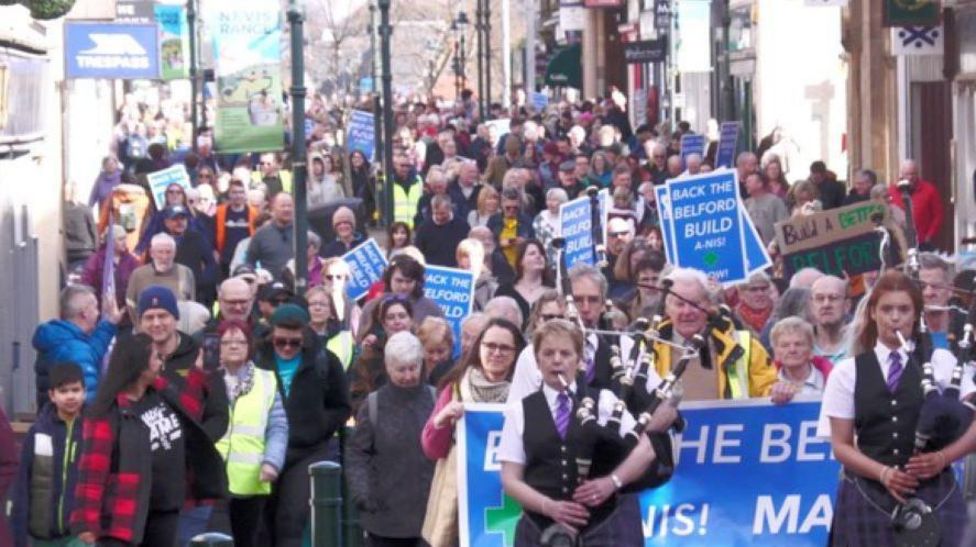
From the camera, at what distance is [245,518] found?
42.7ft

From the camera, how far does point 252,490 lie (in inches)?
506

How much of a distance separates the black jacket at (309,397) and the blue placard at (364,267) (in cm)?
647

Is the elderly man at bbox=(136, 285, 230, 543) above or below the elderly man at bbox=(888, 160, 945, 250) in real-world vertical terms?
below

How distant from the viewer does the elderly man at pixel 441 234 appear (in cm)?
2298

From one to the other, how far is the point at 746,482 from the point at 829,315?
1.76 metres

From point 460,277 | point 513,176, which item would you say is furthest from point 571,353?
point 513,176

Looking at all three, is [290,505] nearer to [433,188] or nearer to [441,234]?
[441,234]

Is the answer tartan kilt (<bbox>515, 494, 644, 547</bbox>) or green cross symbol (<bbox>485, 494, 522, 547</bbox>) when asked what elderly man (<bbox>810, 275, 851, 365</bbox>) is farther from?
tartan kilt (<bbox>515, 494, 644, 547</bbox>)

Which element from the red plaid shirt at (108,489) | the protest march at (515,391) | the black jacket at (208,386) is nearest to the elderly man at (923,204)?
the protest march at (515,391)

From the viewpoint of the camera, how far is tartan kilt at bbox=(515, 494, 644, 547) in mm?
9695

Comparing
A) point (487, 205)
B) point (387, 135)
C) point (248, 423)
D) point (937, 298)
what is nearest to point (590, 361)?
point (937, 298)

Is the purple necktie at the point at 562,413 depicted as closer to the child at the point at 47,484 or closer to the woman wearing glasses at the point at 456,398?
the woman wearing glasses at the point at 456,398

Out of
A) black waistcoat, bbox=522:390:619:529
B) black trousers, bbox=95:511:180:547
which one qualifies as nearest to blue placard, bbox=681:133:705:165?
black trousers, bbox=95:511:180:547

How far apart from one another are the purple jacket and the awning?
49.5 meters
